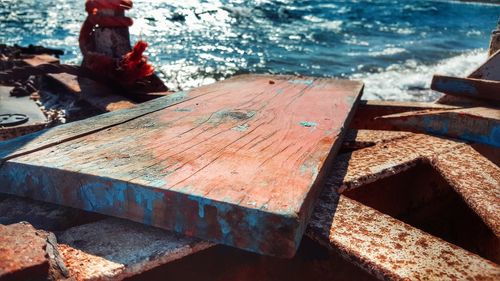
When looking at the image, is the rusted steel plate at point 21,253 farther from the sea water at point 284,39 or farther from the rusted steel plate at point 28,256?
the sea water at point 284,39

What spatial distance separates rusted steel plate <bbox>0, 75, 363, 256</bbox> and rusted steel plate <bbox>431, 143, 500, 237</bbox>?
52 cm

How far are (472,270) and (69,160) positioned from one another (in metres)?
1.38

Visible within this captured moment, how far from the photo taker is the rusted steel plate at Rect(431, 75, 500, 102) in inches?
102

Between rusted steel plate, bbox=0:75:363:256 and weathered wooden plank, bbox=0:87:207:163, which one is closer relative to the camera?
rusted steel plate, bbox=0:75:363:256

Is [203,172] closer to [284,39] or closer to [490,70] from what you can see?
[490,70]

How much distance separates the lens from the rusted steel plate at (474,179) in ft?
5.20

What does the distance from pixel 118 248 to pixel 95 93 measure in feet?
7.70

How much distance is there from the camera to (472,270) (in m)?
1.22

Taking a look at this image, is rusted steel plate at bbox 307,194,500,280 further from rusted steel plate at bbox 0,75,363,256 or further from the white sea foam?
the white sea foam

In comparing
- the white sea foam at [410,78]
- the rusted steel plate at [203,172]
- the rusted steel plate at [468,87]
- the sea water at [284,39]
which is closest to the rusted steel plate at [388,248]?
the rusted steel plate at [203,172]

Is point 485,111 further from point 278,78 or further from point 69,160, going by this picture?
point 69,160

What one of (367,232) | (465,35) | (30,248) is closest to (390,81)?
(367,232)

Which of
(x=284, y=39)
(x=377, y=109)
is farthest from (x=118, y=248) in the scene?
(x=284, y=39)

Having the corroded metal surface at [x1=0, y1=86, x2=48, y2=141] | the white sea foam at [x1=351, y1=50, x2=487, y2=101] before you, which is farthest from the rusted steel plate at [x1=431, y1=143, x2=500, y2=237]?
the white sea foam at [x1=351, y1=50, x2=487, y2=101]
